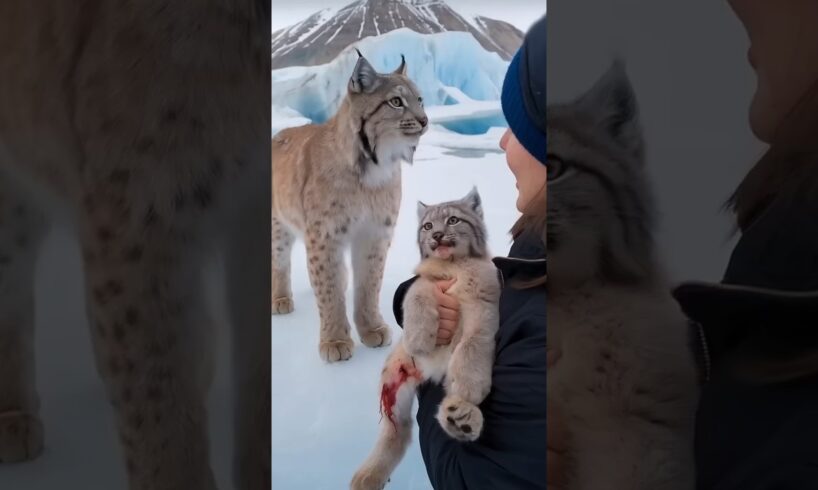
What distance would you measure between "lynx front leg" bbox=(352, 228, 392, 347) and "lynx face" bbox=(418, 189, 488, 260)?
0.09 meters

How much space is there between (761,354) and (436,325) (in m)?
0.52

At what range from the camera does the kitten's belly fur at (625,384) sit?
1.04m

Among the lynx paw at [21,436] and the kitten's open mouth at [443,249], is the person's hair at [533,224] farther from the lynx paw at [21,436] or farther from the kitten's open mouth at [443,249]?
the lynx paw at [21,436]

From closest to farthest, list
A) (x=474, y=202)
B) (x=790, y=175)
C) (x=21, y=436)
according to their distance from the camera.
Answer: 1. (x=790, y=175)
2. (x=21, y=436)
3. (x=474, y=202)

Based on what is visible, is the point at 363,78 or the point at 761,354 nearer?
the point at 761,354

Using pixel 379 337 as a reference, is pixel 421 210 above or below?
above

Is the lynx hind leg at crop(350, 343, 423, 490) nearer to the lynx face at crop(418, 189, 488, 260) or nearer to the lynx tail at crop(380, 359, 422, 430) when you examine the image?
the lynx tail at crop(380, 359, 422, 430)

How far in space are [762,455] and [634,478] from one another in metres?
0.19

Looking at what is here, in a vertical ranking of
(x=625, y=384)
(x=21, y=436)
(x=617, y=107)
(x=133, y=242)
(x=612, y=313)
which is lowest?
(x=21, y=436)

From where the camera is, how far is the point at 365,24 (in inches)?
50.5

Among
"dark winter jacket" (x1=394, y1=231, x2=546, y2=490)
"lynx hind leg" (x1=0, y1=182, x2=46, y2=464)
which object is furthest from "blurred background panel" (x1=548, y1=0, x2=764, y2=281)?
"lynx hind leg" (x1=0, y1=182, x2=46, y2=464)

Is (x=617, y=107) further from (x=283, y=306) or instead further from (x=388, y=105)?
(x=283, y=306)

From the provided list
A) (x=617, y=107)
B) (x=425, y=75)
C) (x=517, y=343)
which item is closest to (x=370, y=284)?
(x=517, y=343)

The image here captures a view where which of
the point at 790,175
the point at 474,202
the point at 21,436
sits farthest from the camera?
the point at 474,202
